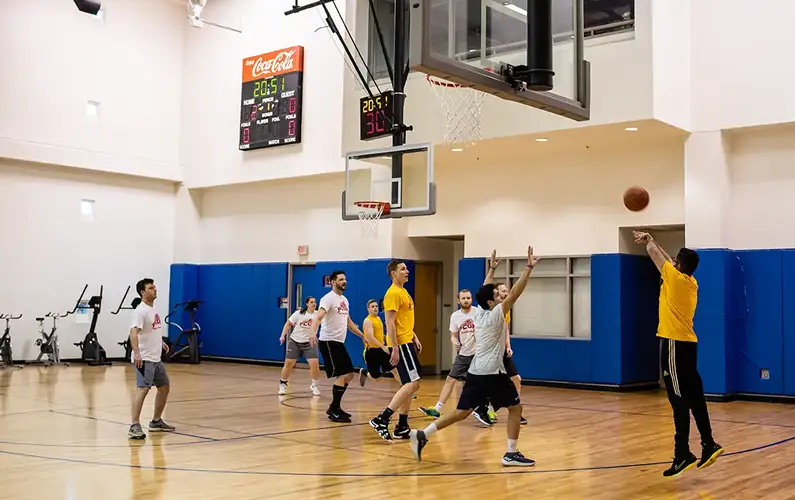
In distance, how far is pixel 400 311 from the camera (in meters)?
9.03

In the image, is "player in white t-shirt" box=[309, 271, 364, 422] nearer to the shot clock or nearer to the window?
the shot clock

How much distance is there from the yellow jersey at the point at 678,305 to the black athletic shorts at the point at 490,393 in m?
1.37

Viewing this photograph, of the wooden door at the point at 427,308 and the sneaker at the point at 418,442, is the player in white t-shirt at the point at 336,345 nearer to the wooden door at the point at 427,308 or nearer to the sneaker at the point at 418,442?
the sneaker at the point at 418,442

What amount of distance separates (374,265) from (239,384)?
434 centimetres

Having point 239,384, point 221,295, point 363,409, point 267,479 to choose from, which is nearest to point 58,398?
point 239,384

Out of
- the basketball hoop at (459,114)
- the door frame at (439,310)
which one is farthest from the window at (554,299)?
the basketball hoop at (459,114)

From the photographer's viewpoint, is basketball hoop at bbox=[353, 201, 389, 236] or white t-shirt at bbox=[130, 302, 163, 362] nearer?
white t-shirt at bbox=[130, 302, 163, 362]

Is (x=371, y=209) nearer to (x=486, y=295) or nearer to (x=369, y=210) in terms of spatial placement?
(x=369, y=210)

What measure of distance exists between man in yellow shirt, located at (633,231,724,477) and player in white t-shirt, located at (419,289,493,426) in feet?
11.2

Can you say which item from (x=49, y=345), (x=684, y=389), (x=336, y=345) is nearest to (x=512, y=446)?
(x=684, y=389)

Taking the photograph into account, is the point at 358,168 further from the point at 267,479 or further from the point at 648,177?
the point at 267,479

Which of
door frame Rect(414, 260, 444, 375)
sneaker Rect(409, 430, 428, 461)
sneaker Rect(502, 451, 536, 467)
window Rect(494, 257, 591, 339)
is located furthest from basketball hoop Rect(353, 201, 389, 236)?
sneaker Rect(502, 451, 536, 467)

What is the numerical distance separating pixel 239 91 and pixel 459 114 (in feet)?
27.2

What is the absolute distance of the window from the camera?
15.6 meters
